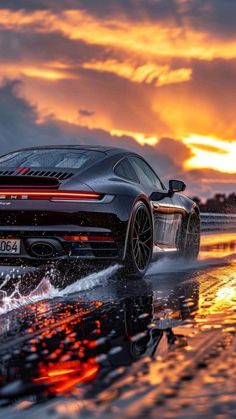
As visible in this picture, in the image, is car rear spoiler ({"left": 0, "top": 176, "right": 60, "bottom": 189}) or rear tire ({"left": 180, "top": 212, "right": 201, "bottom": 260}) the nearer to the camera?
car rear spoiler ({"left": 0, "top": 176, "right": 60, "bottom": 189})

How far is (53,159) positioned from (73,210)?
100 cm

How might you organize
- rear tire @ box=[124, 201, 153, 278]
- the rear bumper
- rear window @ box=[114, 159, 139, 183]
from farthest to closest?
rear window @ box=[114, 159, 139, 183] < rear tire @ box=[124, 201, 153, 278] < the rear bumper

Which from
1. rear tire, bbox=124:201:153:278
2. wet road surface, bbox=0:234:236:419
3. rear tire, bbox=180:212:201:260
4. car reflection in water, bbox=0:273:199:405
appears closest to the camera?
wet road surface, bbox=0:234:236:419

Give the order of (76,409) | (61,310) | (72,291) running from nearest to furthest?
(76,409), (61,310), (72,291)

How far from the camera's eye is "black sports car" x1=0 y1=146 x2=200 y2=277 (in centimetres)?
800

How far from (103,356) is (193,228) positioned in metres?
7.37

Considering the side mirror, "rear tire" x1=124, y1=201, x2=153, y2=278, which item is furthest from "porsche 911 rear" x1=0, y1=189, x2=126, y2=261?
the side mirror

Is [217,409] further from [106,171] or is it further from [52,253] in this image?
[106,171]

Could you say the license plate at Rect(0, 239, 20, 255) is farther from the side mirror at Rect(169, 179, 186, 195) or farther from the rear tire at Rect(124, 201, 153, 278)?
the side mirror at Rect(169, 179, 186, 195)

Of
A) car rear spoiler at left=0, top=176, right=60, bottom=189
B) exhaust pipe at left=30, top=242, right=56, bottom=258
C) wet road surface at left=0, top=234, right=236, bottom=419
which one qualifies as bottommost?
wet road surface at left=0, top=234, right=236, bottom=419

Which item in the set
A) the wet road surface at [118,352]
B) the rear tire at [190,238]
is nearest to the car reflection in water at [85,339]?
the wet road surface at [118,352]

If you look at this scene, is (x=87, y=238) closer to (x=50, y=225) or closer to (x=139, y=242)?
(x=50, y=225)

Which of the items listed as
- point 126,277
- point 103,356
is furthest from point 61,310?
point 126,277

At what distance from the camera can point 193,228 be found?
467 inches
